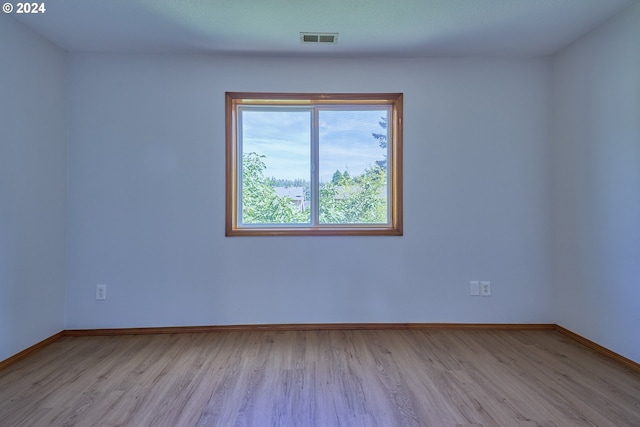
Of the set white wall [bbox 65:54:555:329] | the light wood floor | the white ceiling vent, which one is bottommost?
the light wood floor

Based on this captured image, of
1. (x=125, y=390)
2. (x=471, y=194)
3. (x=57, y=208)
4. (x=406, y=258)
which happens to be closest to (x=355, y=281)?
(x=406, y=258)

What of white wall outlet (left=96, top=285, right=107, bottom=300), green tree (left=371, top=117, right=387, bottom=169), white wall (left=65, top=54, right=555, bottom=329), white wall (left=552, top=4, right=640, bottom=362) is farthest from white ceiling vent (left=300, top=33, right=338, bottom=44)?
white wall outlet (left=96, top=285, right=107, bottom=300)

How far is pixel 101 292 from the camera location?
2707 mm

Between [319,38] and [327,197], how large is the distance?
135 centimetres

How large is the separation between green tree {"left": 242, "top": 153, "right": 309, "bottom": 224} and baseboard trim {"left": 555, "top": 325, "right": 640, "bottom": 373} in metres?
2.57

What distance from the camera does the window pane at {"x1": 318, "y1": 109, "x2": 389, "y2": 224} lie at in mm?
2916

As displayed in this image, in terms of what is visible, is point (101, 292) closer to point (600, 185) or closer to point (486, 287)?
point (486, 287)

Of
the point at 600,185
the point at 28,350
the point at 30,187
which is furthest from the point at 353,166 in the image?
the point at 28,350

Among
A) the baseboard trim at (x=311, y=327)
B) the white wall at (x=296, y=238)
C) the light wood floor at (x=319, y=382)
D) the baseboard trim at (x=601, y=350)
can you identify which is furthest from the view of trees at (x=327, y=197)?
the baseboard trim at (x=601, y=350)

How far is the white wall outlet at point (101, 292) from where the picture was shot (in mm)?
2705

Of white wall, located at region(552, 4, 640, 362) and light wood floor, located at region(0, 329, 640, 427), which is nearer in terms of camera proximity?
light wood floor, located at region(0, 329, 640, 427)

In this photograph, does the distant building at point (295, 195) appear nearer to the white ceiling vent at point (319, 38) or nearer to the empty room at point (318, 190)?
the empty room at point (318, 190)

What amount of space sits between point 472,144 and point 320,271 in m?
1.84

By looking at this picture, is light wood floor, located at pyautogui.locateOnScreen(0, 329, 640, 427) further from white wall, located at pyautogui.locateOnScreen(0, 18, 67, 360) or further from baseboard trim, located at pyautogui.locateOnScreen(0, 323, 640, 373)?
white wall, located at pyautogui.locateOnScreen(0, 18, 67, 360)
